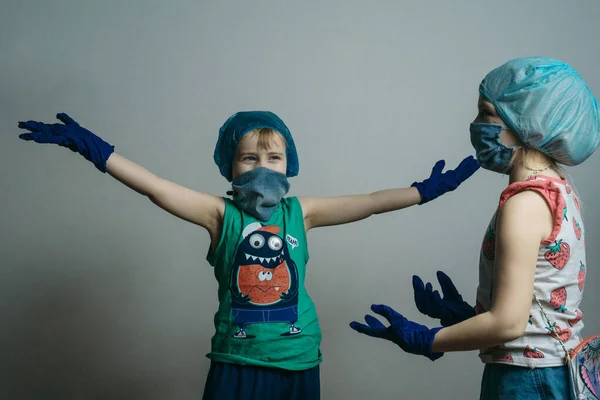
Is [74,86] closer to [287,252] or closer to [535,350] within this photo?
[287,252]

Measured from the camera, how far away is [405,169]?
2709mm

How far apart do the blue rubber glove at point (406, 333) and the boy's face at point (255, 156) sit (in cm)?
56

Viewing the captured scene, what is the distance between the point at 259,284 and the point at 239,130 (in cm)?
44

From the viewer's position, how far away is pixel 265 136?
6.06 ft

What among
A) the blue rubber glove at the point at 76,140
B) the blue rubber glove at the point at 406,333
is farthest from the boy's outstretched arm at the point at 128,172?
the blue rubber glove at the point at 406,333

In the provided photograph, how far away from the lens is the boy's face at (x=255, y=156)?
1.84 metres

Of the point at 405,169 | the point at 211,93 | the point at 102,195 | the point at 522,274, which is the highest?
the point at 211,93

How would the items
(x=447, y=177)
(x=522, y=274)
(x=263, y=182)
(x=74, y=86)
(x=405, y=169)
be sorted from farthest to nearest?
(x=405, y=169) < (x=74, y=86) < (x=447, y=177) < (x=263, y=182) < (x=522, y=274)

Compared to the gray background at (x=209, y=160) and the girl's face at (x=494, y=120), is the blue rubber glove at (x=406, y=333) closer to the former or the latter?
the girl's face at (x=494, y=120)

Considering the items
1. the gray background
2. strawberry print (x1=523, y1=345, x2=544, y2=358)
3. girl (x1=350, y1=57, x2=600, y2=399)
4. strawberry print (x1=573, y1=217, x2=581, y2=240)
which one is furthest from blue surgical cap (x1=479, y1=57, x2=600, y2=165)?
the gray background

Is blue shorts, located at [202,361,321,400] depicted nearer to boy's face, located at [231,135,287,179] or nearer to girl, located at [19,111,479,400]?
girl, located at [19,111,479,400]

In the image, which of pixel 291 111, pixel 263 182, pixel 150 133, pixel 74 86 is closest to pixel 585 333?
pixel 291 111

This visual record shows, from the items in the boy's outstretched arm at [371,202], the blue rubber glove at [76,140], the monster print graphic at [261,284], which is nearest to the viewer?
the blue rubber glove at [76,140]

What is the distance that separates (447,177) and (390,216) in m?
0.78
